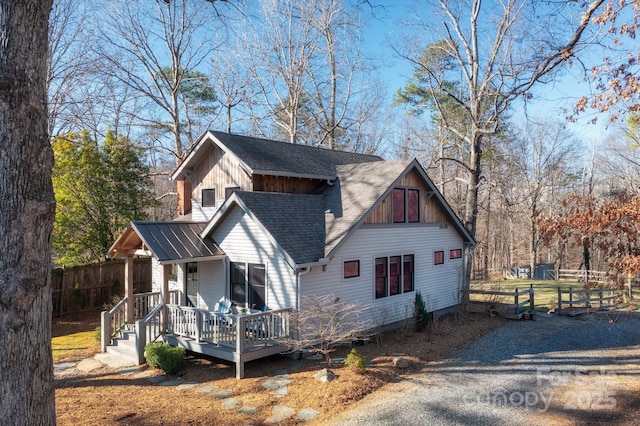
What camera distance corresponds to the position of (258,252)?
1274 cm

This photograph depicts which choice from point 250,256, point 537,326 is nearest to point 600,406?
point 537,326

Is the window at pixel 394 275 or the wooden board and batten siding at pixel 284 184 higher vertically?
the wooden board and batten siding at pixel 284 184

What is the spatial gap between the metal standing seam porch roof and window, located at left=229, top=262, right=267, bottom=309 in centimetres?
79

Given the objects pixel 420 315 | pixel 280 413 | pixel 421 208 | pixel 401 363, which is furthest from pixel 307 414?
pixel 421 208

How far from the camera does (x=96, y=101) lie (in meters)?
20.9

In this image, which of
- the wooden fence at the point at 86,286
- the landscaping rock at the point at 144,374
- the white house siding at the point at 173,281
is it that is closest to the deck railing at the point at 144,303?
the white house siding at the point at 173,281

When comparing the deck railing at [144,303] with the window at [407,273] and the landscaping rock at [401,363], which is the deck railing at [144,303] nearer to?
the landscaping rock at [401,363]

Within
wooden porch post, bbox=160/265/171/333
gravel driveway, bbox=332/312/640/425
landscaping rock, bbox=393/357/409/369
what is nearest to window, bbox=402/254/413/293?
gravel driveway, bbox=332/312/640/425

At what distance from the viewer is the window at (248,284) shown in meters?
12.7

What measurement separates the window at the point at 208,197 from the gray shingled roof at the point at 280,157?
1.95 m

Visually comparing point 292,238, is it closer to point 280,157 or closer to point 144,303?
point 280,157

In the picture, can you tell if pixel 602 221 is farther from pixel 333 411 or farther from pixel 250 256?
pixel 250 256

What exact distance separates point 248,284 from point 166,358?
10.7 ft

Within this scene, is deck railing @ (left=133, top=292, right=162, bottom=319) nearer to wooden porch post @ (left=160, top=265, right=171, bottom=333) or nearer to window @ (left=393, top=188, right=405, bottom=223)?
wooden porch post @ (left=160, top=265, right=171, bottom=333)
